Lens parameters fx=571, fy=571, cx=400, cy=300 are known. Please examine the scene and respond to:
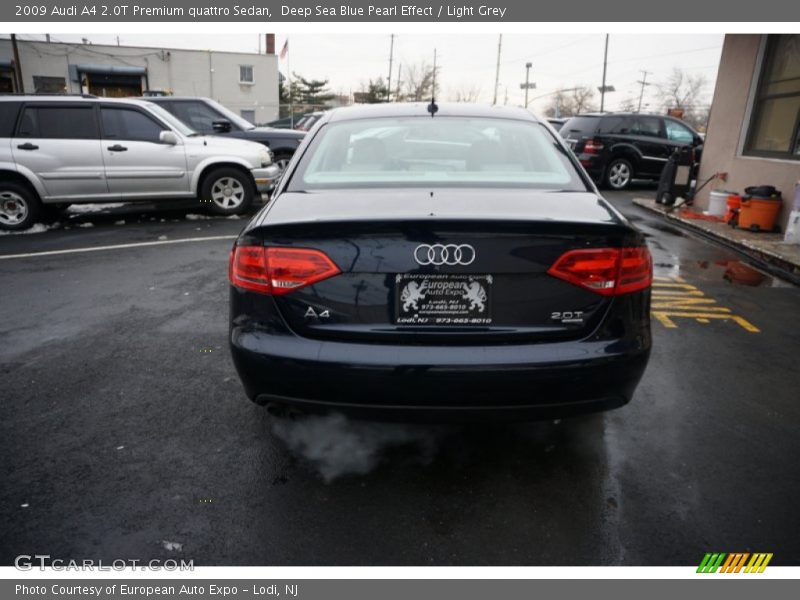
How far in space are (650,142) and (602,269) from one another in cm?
1289

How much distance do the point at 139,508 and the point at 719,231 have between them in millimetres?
8583

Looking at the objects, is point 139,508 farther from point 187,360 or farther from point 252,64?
point 252,64

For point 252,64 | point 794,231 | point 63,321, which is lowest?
point 63,321

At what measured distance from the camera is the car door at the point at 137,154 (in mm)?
8586

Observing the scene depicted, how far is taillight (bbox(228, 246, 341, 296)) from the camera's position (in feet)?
7.34

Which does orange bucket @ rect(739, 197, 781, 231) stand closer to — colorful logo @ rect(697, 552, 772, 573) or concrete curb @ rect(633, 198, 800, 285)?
concrete curb @ rect(633, 198, 800, 285)

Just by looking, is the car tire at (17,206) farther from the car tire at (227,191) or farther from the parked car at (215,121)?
the parked car at (215,121)

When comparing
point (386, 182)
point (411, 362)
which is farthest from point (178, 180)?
point (411, 362)

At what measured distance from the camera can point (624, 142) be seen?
1335 centimetres

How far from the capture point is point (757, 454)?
9.30 feet

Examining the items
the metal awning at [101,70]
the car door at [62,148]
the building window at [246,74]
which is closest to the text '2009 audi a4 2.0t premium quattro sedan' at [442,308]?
the car door at [62,148]

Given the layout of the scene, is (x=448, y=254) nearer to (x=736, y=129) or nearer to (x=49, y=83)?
(x=736, y=129)

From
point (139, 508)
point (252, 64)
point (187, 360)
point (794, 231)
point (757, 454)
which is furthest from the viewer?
point (252, 64)

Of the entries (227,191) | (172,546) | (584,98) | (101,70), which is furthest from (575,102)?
(172,546)
